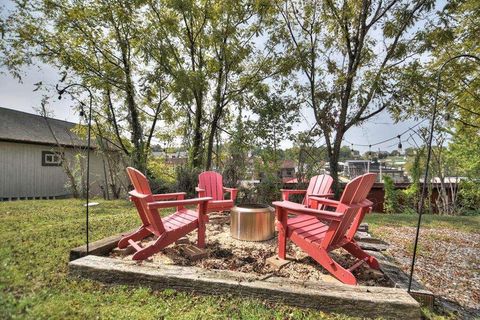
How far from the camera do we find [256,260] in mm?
2746

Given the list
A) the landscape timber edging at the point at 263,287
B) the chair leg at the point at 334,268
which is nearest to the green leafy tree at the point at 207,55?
the landscape timber edging at the point at 263,287

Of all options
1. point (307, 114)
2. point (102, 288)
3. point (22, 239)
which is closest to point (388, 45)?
point (307, 114)

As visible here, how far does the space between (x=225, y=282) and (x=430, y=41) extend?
7676 millimetres

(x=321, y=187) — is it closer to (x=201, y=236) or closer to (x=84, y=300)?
(x=201, y=236)

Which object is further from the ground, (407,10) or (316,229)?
(407,10)

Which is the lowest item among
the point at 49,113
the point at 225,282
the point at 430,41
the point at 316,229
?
the point at 225,282

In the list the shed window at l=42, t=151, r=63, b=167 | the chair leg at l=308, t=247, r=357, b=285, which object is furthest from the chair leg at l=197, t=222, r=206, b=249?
the shed window at l=42, t=151, r=63, b=167

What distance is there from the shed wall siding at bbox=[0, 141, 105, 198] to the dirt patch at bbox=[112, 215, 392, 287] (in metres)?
9.37

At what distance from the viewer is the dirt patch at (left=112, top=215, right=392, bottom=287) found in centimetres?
243

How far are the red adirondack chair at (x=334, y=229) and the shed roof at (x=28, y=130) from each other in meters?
11.2

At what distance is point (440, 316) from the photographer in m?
1.92

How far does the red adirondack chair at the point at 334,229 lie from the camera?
2254 millimetres

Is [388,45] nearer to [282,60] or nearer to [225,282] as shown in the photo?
[282,60]

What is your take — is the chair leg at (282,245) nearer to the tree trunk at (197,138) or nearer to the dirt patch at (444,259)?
the dirt patch at (444,259)
